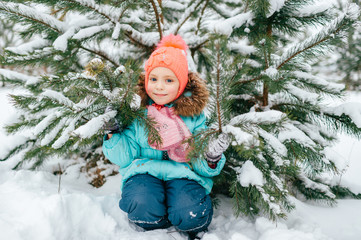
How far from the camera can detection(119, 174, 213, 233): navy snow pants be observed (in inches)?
63.9

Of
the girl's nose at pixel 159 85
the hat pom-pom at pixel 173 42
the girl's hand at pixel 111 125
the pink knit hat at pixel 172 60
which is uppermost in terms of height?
the hat pom-pom at pixel 173 42

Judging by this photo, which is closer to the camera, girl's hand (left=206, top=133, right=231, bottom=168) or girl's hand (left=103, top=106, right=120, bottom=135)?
girl's hand (left=206, top=133, right=231, bottom=168)

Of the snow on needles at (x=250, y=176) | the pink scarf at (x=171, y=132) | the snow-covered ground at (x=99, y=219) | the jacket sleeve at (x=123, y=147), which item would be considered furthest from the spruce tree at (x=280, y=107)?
the jacket sleeve at (x=123, y=147)

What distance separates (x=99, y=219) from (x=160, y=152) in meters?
0.70

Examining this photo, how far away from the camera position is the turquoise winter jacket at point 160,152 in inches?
68.2

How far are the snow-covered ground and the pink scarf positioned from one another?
2.01 feet

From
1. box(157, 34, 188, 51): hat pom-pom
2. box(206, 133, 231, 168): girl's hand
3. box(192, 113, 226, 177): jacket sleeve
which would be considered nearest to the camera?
box(206, 133, 231, 168): girl's hand

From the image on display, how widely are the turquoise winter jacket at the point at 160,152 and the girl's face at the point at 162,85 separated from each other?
80mm

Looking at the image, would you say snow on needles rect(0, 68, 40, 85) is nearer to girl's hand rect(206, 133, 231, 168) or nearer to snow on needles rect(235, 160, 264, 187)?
girl's hand rect(206, 133, 231, 168)

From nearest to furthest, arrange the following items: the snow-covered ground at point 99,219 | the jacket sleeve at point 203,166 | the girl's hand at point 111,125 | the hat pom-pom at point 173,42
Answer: the girl's hand at point 111,125 → the snow-covered ground at point 99,219 → the jacket sleeve at point 203,166 → the hat pom-pom at point 173,42

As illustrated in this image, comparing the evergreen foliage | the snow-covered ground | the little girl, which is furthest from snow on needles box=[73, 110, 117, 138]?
the snow-covered ground

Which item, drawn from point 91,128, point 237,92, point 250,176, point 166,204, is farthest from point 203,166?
point 91,128

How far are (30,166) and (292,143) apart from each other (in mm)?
2449

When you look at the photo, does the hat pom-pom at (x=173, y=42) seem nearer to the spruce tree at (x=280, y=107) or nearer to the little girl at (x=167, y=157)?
the little girl at (x=167, y=157)
